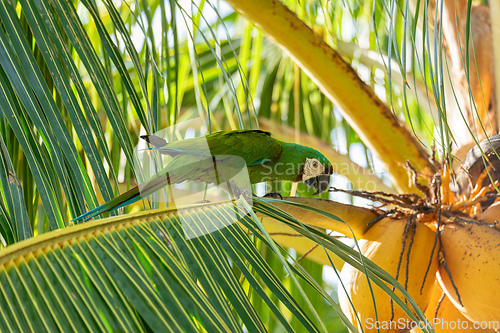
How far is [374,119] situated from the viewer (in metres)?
1.29

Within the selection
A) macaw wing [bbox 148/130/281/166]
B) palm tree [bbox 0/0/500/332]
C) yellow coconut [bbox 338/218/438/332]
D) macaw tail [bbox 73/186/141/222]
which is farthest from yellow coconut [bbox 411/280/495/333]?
macaw tail [bbox 73/186/141/222]

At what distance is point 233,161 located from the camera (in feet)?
4.65

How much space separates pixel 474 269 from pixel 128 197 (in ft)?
2.76

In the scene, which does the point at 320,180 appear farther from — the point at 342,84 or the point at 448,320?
the point at 448,320

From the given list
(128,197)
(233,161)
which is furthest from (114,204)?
(233,161)

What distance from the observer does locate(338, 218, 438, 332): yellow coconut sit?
1040 millimetres

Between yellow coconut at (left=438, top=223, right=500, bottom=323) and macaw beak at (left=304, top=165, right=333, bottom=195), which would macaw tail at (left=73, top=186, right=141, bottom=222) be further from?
macaw beak at (left=304, top=165, right=333, bottom=195)

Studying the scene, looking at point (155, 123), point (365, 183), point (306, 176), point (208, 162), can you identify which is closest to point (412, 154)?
point (365, 183)

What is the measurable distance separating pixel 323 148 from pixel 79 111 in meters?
1.20

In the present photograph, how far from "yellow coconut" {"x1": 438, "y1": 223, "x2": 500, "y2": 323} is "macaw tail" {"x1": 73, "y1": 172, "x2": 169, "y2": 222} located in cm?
76

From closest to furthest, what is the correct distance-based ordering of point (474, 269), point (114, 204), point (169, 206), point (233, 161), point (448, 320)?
point (169, 206)
point (114, 204)
point (474, 269)
point (448, 320)
point (233, 161)

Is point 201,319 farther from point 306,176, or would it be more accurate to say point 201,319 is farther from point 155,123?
point 306,176

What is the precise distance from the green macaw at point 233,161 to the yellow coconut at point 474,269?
63 centimetres

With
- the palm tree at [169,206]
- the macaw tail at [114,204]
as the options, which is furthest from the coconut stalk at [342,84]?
the macaw tail at [114,204]
